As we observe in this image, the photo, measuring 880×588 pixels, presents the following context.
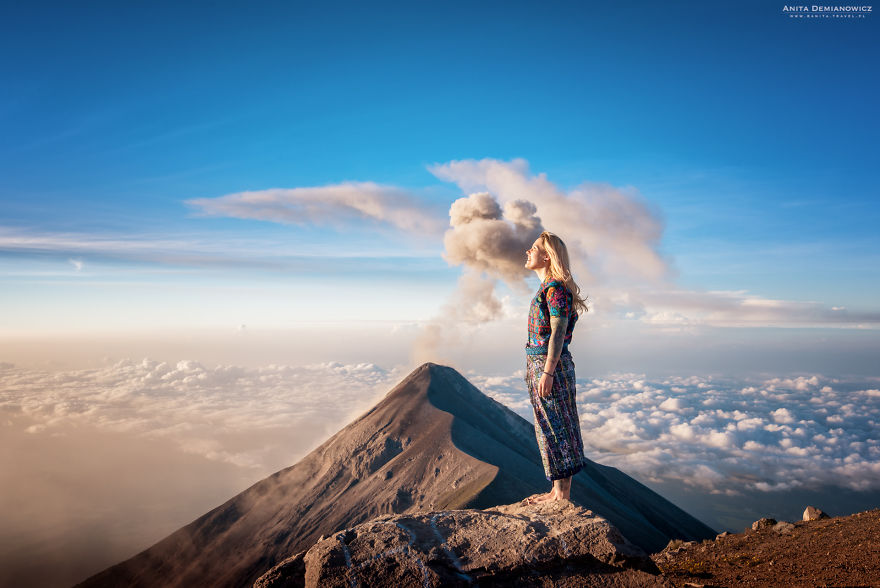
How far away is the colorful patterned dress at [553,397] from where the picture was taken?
6926 mm

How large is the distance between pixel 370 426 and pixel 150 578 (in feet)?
97.0

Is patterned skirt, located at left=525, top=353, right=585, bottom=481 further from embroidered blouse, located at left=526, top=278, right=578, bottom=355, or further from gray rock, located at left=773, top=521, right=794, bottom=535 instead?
gray rock, located at left=773, top=521, right=794, bottom=535

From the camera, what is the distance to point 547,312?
693 cm

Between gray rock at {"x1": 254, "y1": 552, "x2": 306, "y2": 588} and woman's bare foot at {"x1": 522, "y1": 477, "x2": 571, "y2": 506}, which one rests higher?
woman's bare foot at {"x1": 522, "y1": 477, "x2": 571, "y2": 506}

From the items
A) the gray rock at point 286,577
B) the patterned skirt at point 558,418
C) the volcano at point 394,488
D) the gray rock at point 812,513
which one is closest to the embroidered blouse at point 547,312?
the patterned skirt at point 558,418

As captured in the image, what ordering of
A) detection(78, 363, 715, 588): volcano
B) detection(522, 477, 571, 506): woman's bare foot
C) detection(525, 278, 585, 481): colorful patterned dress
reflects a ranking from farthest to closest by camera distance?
detection(78, 363, 715, 588): volcano, detection(522, 477, 571, 506): woman's bare foot, detection(525, 278, 585, 481): colorful patterned dress

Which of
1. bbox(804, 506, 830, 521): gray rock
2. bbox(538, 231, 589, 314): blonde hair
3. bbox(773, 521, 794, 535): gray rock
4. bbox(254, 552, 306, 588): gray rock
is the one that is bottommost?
bbox(804, 506, 830, 521): gray rock

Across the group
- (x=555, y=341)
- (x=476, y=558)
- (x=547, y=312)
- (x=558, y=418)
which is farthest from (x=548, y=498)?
(x=547, y=312)

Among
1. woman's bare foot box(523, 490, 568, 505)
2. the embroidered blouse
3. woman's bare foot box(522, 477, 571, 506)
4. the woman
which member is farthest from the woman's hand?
woman's bare foot box(523, 490, 568, 505)

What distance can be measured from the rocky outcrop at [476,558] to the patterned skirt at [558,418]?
764 mm

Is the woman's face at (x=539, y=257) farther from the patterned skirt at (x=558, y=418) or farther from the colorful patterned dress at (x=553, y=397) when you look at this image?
the patterned skirt at (x=558, y=418)

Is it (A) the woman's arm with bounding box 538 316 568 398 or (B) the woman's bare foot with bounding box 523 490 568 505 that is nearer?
(A) the woman's arm with bounding box 538 316 568 398

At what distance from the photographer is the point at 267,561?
48969 mm

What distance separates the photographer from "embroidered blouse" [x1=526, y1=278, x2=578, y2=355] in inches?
263
